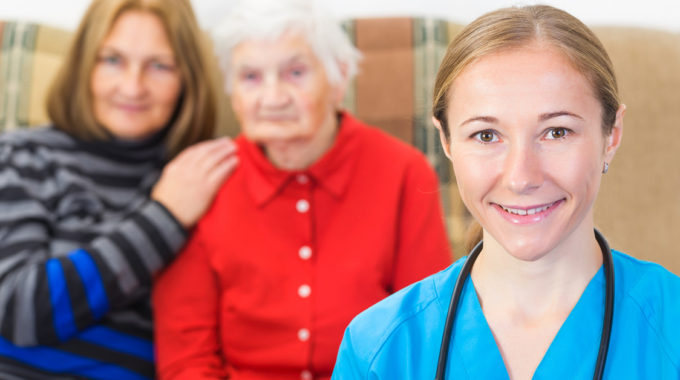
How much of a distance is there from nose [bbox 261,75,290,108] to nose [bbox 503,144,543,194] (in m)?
0.57

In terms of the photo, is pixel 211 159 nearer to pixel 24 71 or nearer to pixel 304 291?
pixel 304 291

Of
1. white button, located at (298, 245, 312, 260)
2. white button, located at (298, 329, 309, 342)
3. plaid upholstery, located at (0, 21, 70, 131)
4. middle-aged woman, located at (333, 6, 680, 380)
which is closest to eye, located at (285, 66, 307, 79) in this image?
white button, located at (298, 245, 312, 260)

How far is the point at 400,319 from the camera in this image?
0.71 metres

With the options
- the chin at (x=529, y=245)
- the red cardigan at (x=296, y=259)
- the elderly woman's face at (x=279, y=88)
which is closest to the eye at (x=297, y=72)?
the elderly woman's face at (x=279, y=88)

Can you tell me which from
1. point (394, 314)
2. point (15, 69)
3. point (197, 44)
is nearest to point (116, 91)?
point (197, 44)

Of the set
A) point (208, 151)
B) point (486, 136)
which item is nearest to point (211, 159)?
point (208, 151)

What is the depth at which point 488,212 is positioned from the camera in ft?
2.18

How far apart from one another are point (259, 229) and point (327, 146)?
0.18 metres

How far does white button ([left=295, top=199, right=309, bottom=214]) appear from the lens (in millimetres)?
1204

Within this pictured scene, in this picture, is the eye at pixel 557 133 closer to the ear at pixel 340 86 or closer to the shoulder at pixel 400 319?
the shoulder at pixel 400 319

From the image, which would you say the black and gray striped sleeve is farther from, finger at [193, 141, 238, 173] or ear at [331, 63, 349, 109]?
ear at [331, 63, 349, 109]

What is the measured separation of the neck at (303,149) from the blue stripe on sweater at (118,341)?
42cm

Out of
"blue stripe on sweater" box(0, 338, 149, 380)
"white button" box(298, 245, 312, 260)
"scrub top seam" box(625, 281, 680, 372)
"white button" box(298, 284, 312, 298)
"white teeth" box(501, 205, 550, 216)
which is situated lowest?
"blue stripe on sweater" box(0, 338, 149, 380)

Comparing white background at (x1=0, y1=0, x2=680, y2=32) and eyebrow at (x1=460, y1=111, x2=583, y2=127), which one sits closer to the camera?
eyebrow at (x1=460, y1=111, x2=583, y2=127)
